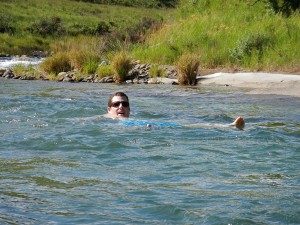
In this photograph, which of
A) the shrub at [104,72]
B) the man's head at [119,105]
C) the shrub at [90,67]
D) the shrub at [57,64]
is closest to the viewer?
the man's head at [119,105]

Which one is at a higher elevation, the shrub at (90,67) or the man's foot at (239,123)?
the shrub at (90,67)

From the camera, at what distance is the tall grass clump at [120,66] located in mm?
23569

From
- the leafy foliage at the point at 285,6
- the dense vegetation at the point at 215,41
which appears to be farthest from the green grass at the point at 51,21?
A: the leafy foliage at the point at 285,6

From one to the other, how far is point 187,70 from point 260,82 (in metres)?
2.91

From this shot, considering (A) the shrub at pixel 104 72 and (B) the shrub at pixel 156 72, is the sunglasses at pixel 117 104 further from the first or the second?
(A) the shrub at pixel 104 72

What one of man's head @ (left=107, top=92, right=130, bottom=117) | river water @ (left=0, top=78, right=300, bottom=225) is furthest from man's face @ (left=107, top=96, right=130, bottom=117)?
river water @ (left=0, top=78, right=300, bottom=225)

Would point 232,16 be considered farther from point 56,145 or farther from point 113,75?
point 56,145

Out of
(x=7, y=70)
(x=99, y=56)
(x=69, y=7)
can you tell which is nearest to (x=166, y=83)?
(x=99, y=56)

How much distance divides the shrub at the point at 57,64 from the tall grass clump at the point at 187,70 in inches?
256

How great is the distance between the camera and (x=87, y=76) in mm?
24938

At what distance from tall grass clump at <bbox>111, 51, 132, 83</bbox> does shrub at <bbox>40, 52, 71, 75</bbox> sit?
3466 millimetres

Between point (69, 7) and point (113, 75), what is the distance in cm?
5945

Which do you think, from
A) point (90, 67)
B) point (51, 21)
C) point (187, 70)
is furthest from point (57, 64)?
point (51, 21)

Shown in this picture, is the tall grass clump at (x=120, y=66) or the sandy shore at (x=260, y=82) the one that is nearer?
the sandy shore at (x=260, y=82)
